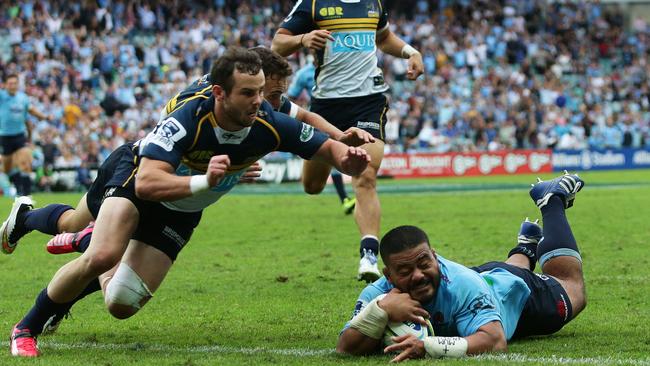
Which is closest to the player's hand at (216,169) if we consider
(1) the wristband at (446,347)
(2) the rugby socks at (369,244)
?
(1) the wristband at (446,347)

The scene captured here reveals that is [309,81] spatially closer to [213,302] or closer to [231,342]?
[213,302]

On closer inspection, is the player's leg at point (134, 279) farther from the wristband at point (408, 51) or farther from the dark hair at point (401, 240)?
the wristband at point (408, 51)

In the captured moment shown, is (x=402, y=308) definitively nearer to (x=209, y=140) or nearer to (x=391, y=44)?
(x=209, y=140)

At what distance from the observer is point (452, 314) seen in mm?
6016

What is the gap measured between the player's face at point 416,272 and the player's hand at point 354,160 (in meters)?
0.78

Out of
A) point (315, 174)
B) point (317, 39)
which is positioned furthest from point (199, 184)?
point (315, 174)

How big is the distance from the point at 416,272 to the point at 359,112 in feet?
15.9

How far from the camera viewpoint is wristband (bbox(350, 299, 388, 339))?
589 centimetres

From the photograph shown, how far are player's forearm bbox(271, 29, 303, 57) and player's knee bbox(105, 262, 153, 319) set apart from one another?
372 centimetres

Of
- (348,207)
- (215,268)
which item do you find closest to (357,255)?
(215,268)

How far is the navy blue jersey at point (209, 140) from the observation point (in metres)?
6.28

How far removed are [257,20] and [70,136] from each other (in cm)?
1165

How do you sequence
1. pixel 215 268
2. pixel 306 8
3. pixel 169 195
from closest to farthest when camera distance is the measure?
pixel 169 195 < pixel 306 8 < pixel 215 268

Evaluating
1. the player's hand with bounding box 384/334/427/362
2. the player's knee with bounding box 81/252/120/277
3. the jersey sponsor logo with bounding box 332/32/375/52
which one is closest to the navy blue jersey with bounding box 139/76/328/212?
the player's knee with bounding box 81/252/120/277
